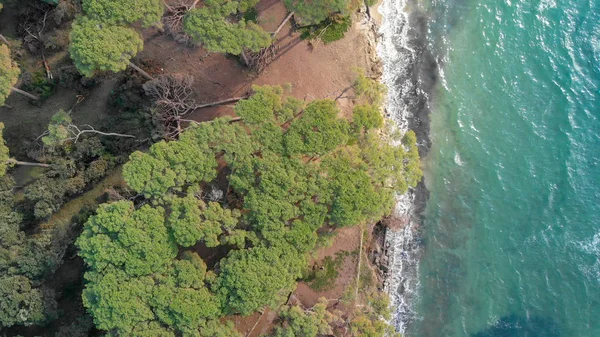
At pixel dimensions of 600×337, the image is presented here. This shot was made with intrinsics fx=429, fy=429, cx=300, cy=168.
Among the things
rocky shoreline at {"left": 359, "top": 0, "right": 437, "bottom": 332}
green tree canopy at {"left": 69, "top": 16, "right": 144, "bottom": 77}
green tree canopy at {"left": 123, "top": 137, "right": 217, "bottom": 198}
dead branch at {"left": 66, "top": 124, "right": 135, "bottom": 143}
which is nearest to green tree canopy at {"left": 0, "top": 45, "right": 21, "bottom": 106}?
dead branch at {"left": 66, "top": 124, "right": 135, "bottom": 143}

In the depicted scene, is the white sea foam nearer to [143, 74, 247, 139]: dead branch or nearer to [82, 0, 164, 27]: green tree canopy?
[143, 74, 247, 139]: dead branch

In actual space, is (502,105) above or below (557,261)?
above

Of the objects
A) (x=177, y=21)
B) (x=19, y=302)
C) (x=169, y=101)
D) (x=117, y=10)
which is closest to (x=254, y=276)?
(x=169, y=101)

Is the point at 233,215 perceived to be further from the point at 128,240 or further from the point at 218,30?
Result: the point at 218,30

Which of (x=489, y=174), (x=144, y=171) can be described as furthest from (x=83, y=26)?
(x=489, y=174)

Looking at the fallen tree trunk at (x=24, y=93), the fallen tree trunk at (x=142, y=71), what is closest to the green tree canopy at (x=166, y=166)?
the fallen tree trunk at (x=142, y=71)

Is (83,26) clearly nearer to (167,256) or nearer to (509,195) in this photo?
(167,256)
